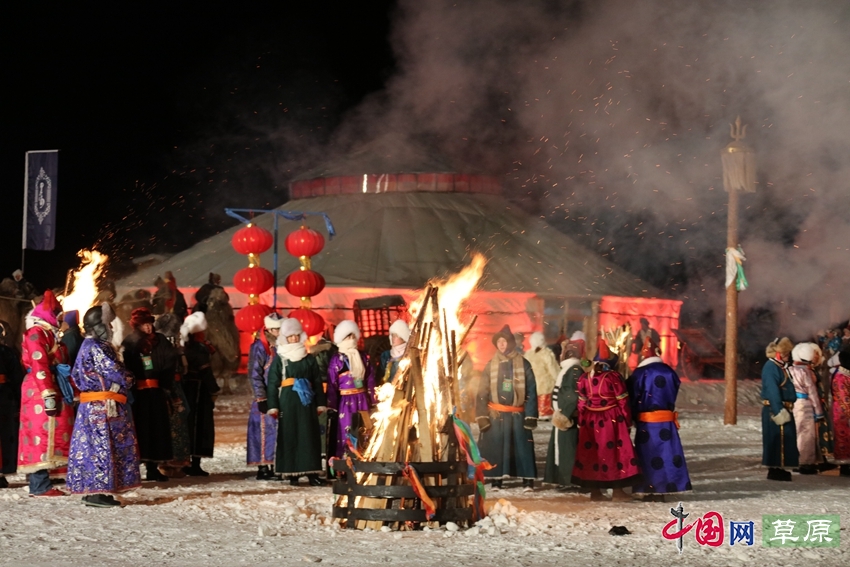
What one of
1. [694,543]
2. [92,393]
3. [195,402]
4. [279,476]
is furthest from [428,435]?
[195,402]

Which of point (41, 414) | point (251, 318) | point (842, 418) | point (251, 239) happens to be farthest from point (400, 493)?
point (251, 239)

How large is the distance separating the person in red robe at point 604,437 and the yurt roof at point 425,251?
563 inches

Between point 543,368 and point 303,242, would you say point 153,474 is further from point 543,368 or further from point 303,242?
point 303,242

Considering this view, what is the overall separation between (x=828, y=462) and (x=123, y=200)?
65.4ft

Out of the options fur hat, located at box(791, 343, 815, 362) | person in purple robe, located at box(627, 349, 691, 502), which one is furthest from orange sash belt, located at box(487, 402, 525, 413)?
fur hat, located at box(791, 343, 815, 362)

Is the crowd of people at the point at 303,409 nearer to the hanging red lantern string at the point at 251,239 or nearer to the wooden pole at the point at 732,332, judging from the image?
the wooden pole at the point at 732,332

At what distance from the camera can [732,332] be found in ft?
58.1

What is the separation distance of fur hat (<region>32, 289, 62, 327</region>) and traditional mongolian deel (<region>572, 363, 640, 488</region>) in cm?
407

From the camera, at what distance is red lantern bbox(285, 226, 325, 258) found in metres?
18.5

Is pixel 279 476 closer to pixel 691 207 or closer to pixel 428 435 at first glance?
pixel 428 435

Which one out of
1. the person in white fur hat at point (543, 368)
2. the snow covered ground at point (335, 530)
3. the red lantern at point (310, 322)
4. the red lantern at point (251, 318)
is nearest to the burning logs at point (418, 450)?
the snow covered ground at point (335, 530)

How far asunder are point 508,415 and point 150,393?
3.04 meters

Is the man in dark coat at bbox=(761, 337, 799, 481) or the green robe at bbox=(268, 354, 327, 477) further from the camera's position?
the man in dark coat at bbox=(761, 337, 799, 481)

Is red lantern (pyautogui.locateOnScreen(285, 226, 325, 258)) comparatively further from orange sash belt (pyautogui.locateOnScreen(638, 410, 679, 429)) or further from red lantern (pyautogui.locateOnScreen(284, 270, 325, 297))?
orange sash belt (pyautogui.locateOnScreen(638, 410, 679, 429))
